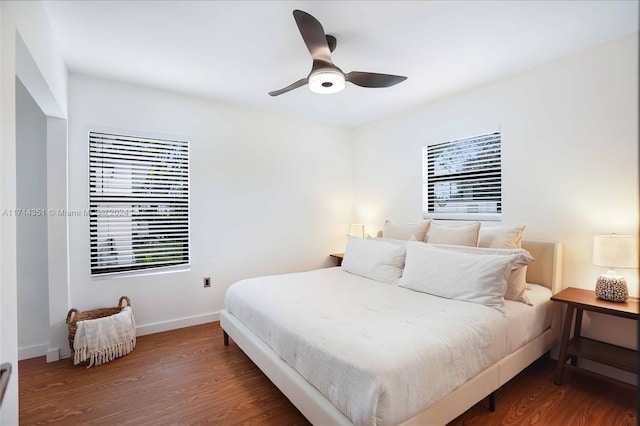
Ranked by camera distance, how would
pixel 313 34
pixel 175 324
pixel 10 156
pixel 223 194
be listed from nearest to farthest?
pixel 10 156, pixel 313 34, pixel 175 324, pixel 223 194

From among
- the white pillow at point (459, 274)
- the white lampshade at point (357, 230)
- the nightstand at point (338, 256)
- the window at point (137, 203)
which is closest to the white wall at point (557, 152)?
the white pillow at point (459, 274)

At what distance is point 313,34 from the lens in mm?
1963

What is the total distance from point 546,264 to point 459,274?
0.88 m

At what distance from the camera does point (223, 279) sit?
146 inches

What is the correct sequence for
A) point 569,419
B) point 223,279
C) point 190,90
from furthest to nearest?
point 223,279 → point 190,90 → point 569,419

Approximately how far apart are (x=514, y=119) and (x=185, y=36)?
291 centimetres

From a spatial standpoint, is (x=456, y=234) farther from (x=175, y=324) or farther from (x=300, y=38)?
(x=175, y=324)

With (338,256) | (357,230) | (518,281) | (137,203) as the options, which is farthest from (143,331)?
(518,281)

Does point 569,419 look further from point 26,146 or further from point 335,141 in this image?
point 26,146

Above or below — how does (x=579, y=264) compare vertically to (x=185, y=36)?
below

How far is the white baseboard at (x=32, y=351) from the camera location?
2.78 meters

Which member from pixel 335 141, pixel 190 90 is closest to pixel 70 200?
pixel 190 90

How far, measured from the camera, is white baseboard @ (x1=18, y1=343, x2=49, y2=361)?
2783 millimetres

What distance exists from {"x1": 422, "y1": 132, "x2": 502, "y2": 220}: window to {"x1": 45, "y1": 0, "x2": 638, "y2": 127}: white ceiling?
64 cm
